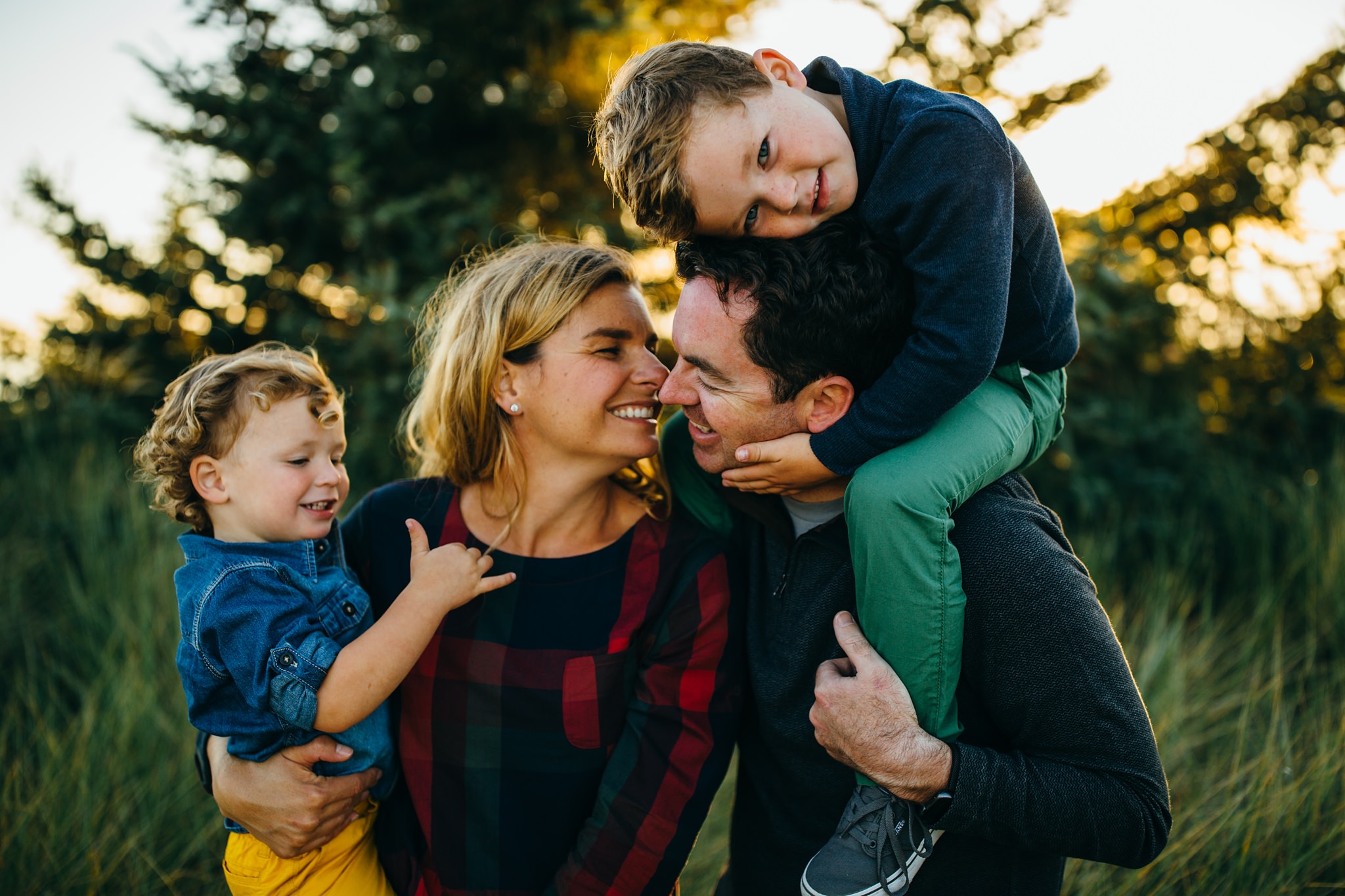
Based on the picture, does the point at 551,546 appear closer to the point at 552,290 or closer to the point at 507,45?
the point at 552,290

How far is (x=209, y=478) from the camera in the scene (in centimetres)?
189

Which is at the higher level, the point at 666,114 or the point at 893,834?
the point at 666,114

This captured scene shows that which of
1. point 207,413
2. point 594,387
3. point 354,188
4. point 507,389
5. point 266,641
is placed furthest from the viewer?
point 354,188

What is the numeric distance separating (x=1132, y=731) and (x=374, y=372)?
4.06 m

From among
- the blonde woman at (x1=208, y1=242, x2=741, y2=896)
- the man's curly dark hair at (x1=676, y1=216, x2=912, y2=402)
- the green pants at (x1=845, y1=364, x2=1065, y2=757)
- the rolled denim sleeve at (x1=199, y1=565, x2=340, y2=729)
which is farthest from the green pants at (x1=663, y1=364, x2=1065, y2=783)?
the rolled denim sleeve at (x1=199, y1=565, x2=340, y2=729)

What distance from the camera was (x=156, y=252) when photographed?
17.0 ft

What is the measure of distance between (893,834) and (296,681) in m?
1.28

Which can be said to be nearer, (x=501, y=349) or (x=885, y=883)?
(x=885, y=883)


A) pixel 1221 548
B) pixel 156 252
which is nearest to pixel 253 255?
pixel 156 252

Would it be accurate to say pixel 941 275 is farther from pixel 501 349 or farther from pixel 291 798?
pixel 291 798

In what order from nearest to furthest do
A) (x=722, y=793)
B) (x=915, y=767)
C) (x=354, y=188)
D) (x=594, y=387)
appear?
1. (x=915, y=767)
2. (x=594, y=387)
3. (x=722, y=793)
4. (x=354, y=188)

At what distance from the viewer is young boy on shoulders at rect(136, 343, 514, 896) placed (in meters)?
1.67

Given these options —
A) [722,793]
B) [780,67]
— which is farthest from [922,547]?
[722,793]

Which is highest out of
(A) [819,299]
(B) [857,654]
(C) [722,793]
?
(A) [819,299]
